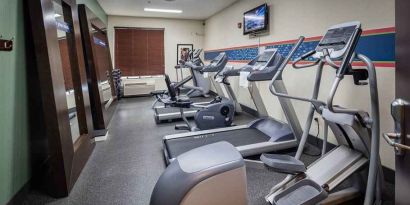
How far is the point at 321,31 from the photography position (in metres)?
3.44

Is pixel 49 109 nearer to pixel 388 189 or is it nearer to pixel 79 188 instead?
pixel 79 188

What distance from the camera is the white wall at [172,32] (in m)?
8.17

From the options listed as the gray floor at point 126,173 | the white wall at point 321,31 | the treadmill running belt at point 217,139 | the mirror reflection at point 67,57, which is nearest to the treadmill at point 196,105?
the gray floor at point 126,173

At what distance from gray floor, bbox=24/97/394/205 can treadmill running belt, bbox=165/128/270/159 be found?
0.80 ft

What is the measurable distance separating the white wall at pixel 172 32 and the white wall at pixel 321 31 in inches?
110

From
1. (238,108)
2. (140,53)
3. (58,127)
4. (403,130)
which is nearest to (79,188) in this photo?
(58,127)

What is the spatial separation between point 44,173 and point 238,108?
3814 millimetres

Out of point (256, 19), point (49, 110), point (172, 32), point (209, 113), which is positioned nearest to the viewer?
point (49, 110)

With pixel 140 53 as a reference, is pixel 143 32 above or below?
above

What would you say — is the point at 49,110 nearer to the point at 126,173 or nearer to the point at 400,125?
the point at 126,173

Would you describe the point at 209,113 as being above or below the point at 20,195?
above

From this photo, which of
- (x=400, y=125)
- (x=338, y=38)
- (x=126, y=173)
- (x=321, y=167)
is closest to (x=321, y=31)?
(x=338, y=38)

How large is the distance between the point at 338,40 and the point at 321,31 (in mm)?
1647

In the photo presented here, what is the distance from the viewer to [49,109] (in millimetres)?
2332
